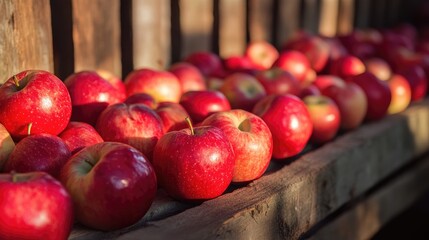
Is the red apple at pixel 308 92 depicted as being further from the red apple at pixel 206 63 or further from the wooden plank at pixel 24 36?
the wooden plank at pixel 24 36

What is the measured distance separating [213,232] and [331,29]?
3.30 m

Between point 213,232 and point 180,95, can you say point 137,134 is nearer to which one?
point 213,232

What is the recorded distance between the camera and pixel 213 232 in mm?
1513

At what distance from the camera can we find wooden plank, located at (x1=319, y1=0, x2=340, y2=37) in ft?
14.3

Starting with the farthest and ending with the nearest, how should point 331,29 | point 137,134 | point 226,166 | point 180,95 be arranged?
1. point 331,29
2. point 180,95
3. point 137,134
4. point 226,166

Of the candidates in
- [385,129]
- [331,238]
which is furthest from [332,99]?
[331,238]

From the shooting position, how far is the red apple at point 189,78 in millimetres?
2660

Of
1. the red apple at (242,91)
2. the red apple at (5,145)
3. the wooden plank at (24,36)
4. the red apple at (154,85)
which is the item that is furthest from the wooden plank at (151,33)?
the red apple at (5,145)

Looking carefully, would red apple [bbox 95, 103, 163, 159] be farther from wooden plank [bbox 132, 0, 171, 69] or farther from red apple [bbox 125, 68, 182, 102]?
wooden plank [bbox 132, 0, 171, 69]

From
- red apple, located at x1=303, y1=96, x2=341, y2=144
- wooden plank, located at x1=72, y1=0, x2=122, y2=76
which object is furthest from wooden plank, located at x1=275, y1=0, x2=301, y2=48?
wooden plank, located at x1=72, y1=0, x2=122, y2=76

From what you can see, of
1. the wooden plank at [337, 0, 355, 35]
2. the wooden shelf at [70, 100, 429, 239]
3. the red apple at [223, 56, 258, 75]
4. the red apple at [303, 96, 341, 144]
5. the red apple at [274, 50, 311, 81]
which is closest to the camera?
the wooden shelf at [70, 100, 429, 239]

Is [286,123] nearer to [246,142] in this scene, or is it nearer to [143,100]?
[246,142]

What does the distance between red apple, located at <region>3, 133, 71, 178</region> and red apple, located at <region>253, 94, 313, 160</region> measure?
2.82 ft

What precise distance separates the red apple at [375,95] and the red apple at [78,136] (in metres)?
1.63
